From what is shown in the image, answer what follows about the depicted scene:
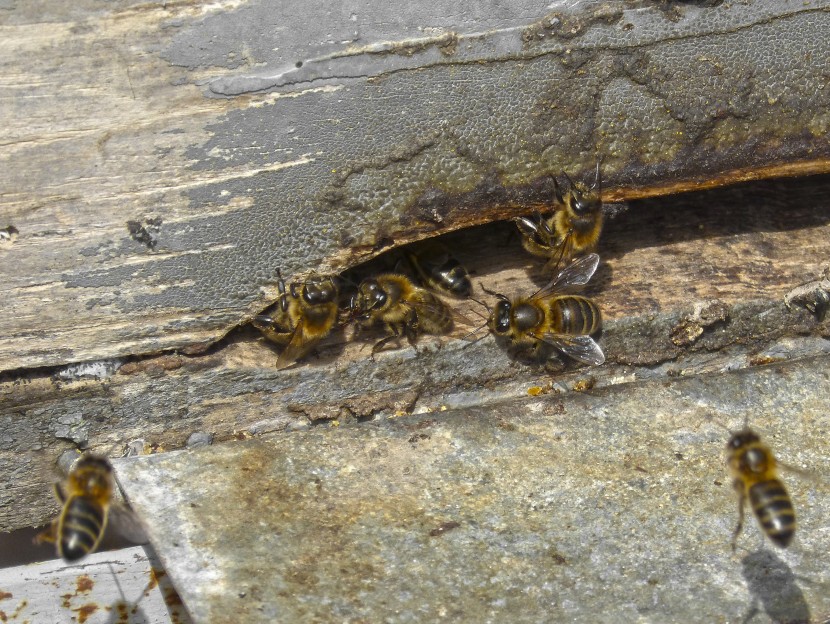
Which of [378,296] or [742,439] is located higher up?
[378,296]

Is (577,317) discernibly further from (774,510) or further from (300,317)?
(774,510)

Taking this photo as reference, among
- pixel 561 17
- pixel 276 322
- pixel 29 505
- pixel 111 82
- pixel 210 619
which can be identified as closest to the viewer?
pixel 210 619

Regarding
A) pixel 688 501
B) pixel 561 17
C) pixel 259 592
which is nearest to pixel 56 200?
pixel 259 592

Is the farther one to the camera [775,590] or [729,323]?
[729,323]

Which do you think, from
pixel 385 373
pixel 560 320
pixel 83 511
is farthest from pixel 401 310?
pixel 83 511

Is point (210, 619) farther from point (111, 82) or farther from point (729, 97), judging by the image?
point (729, 97)

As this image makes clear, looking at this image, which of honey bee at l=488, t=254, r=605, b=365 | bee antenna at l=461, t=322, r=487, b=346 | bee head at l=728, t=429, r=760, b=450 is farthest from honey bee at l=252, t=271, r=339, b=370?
bee head at l=728, t=429, r=760, b=450
